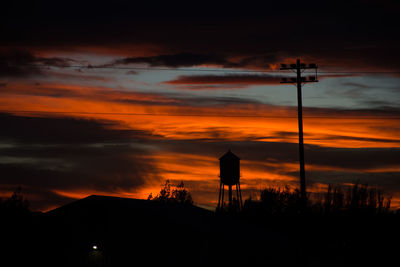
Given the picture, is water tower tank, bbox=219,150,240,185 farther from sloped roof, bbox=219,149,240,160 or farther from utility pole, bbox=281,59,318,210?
utility pole, bbox=281,59,318,210

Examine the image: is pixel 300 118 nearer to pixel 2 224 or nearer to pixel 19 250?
pixel 19 250

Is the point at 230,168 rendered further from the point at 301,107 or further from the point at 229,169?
the point at 301,107

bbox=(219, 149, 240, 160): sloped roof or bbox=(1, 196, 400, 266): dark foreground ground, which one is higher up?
bbox=(219, 149, 240, 160): sloped roof

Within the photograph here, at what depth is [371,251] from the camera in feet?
180

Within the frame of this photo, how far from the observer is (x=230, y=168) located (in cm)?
5650

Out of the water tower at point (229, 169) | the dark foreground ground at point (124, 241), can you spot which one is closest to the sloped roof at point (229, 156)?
the water tower at point (229, 169)

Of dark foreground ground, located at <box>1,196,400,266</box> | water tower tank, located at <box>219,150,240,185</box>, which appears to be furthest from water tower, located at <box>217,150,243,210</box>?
dark foreground ground, located at <box>1,196,400,266</box>

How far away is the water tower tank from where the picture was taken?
5653 cm

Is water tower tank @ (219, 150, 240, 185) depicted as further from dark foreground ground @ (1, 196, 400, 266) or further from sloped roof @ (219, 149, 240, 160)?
dark foreground ground @ (1, 196, 400, 266)

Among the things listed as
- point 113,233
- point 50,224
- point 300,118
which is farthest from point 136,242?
point 300,118

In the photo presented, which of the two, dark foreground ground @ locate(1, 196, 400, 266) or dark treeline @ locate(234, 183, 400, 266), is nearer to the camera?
dark foreground ground @ locate(1, 196, 400, 266)

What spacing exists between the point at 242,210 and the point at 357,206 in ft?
47.8

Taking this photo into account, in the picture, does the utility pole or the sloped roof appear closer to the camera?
the utility pole

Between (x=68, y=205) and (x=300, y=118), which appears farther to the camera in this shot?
(x=300, y=118)
